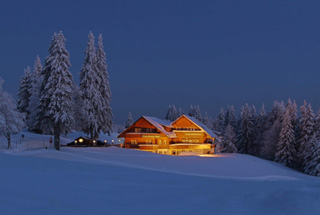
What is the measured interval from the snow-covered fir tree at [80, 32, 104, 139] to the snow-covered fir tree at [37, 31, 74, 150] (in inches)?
314

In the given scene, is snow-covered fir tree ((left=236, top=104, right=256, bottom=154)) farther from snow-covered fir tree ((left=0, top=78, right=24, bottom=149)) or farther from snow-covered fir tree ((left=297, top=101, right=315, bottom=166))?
snow-covered fir tree ((left=0, top=78, right=24, bottom=149))

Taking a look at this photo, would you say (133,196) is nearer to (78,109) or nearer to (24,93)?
(78,109)

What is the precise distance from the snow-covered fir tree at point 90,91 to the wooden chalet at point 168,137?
9.37m

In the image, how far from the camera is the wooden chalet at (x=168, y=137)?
55.5m

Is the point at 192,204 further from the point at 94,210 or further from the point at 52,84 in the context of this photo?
the point at 52,84

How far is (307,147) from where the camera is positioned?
5225 cm

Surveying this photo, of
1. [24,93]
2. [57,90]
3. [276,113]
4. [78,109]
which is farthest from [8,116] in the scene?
[276,113]

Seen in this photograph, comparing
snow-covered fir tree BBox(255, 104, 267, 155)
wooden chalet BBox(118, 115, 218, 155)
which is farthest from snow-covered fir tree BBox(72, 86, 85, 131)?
snow-covered fir tree BBox(255, 104, 267, 155)

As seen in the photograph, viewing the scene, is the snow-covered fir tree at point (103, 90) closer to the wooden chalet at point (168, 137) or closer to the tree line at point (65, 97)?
the tree line at point (65, 97)

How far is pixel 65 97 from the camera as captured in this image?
3759cm

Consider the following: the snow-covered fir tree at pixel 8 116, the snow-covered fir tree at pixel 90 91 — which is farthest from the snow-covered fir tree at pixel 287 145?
the snow-covered fir tree at pixel 8 116

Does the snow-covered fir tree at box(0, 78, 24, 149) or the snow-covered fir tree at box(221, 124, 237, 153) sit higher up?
the snow-covered fir tree at box(0, 78, 24, 149)

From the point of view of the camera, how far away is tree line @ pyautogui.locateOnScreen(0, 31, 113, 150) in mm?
37250

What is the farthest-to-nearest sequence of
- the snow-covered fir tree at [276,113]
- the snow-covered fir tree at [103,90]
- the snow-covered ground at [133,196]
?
the snow-covered fir tree at [276,113], the snow-covered fir tree at [103,90], the snow-covered ground at [133,196]
